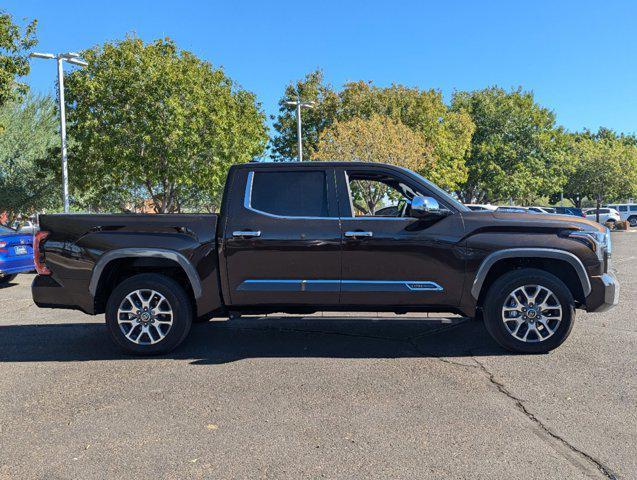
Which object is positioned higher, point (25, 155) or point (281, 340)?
point (25, 155)

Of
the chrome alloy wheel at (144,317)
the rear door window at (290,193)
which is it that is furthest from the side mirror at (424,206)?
the chrome alloy wheel at (144,317)

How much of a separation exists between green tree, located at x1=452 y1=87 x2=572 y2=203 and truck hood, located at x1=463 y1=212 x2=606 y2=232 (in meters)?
34.7

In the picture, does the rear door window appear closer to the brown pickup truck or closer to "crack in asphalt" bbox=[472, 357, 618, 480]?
the brown pickup truck

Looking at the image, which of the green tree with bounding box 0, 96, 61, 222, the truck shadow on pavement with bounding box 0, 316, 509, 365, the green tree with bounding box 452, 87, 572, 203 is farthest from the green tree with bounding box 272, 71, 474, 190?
the truck shadow on pavement with bounding box 0, 316, 509, 365

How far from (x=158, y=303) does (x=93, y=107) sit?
1680cm

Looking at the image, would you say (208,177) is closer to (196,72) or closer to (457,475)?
(196,72)

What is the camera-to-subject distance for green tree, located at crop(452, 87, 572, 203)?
39.1m

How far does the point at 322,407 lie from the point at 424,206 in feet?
6.66

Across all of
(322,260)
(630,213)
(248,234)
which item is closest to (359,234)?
(322,260)

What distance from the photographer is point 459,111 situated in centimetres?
3875

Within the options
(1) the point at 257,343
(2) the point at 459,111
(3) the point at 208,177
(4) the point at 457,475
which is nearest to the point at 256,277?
(1) the point at 257,343

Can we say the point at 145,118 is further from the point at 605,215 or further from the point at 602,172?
the point at 602,172

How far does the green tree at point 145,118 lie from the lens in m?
19.3

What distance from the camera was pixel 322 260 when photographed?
16.9 feet
